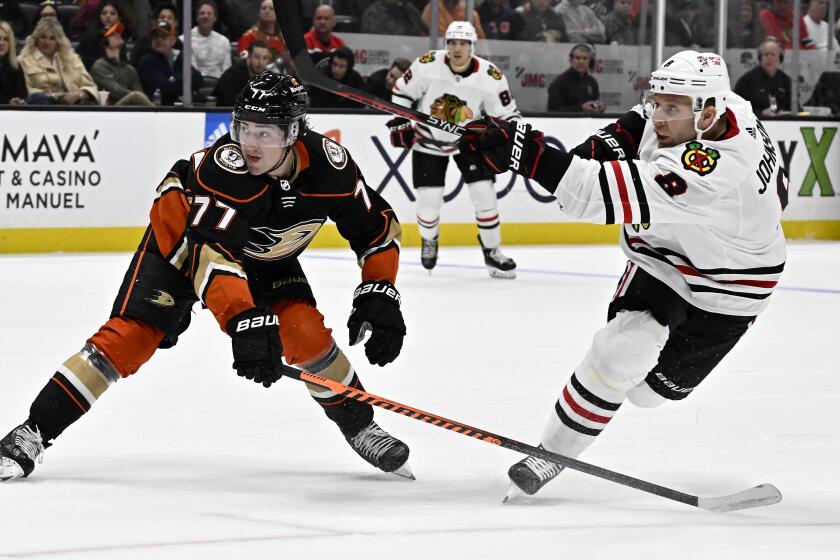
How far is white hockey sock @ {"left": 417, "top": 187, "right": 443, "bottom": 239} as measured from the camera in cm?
782

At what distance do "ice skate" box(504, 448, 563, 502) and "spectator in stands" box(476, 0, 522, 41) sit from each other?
6.78 meters

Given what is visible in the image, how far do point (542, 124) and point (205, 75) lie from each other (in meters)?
2.19

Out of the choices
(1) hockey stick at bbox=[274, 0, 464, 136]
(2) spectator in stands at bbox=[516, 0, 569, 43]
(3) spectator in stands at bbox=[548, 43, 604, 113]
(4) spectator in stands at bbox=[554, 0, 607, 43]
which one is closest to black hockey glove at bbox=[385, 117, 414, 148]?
(3) spectator in stands at bbox=[548, 43, 604, 113]

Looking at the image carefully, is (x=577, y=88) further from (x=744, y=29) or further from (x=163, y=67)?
(x=163, y=67)

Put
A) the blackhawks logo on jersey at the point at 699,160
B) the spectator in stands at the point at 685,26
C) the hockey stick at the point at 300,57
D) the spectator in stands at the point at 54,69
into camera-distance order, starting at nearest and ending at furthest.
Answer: the blackhawks logo on jersey at the point at 699,160 → the hockey stick at the point at 300,57 → the spectator in stands at the point at 54,69 → the spectator in stands at the point at 685,26

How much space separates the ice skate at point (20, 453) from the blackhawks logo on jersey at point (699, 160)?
1464mm

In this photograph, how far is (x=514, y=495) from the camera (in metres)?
3.02

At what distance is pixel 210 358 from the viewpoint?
489cm

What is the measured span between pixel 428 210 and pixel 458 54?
85 centimetres

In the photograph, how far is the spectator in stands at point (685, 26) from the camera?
32.8ft

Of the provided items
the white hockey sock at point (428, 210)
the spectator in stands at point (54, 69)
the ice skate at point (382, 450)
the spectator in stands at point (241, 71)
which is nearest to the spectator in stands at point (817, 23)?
the white hockey sock at point (428, 210)

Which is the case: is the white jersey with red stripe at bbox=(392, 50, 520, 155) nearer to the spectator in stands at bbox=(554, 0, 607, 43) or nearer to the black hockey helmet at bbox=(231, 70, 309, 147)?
the spectator in stands at bbox=(554, 0, 607, 43)

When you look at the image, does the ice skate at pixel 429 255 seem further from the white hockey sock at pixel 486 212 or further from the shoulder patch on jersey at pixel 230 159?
the shoulder patch on jersey at pixel 230 159

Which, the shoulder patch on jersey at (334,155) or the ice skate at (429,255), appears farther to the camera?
the ice skate at (429,255)
